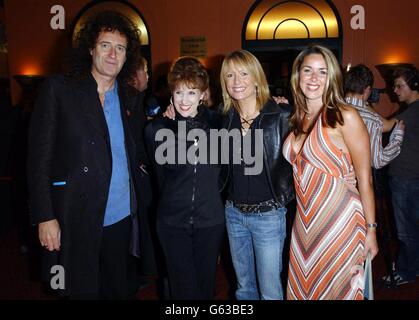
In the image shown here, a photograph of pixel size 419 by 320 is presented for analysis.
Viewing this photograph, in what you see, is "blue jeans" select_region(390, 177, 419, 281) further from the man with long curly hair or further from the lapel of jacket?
the lapel of jacket

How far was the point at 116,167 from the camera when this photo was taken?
7.47 feet

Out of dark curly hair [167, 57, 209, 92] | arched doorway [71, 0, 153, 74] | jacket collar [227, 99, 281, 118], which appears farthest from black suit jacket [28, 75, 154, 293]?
arched doorway [71, 0, 153, 74]

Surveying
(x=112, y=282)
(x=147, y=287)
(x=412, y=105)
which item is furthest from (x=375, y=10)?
(x=112, y=282)

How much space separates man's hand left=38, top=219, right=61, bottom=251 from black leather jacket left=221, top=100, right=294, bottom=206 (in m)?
0.99

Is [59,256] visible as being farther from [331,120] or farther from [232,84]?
[331,120]

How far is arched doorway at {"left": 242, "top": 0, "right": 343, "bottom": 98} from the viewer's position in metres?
7.31

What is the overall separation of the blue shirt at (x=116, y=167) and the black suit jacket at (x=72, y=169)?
0.07 meters

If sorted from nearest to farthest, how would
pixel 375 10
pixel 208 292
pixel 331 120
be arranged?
pixel 331 120 < pixel 208 292 < pixel 375 10

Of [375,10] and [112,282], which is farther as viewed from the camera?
[375,10]

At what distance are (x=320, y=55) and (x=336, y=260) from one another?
3.73ft

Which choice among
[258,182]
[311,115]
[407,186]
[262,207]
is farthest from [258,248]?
[407,186]

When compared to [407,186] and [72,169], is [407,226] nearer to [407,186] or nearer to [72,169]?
[407,186]

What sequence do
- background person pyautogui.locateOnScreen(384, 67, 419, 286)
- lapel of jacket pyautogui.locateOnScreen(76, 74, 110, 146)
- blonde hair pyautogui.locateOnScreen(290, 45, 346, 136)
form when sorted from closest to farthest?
blonde hair pyautogui.locateOnScreen(290, 45, 346, 136), lapel of jacket pyautogui.locateOnScreen(76, 74, 110, 146), background person pyautogui.locateOnScreen(384, 67, 419, 286)

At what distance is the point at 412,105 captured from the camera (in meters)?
3.54
